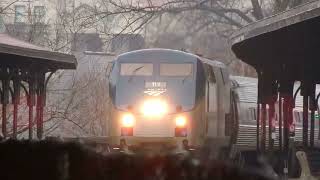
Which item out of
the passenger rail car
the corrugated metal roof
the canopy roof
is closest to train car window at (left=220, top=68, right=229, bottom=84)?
the passenger rail car

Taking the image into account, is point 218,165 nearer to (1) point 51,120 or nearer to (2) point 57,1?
(1) point 51,120

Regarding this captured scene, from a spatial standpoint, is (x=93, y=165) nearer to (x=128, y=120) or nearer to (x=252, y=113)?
(x=128, y=120)

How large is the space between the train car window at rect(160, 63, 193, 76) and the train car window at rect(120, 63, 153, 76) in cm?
39

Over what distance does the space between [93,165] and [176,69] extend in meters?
16.1

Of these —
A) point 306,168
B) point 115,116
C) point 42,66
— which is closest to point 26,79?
point 42,66

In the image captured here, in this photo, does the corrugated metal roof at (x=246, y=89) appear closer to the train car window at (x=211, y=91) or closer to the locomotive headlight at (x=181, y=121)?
the train car window at (x=211, y=91)

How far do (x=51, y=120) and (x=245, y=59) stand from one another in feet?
44.2

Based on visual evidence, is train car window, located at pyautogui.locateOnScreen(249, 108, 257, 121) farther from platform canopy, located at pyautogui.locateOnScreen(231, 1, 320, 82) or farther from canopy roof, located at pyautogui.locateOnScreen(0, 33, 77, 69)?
canopy roof, located at pyautogui.locateOnScreen(0, 33, 77, 69)

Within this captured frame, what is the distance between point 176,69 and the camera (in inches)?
831

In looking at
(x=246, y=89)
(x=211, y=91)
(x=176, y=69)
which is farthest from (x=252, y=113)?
(x=176, y=69)

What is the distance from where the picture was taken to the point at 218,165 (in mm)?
4523

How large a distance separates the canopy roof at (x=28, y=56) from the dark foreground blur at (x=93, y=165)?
7.23 m

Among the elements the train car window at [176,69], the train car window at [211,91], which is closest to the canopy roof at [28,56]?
the train car window at [176,69]

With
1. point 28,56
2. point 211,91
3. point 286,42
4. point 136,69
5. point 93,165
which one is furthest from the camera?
point 211,91
